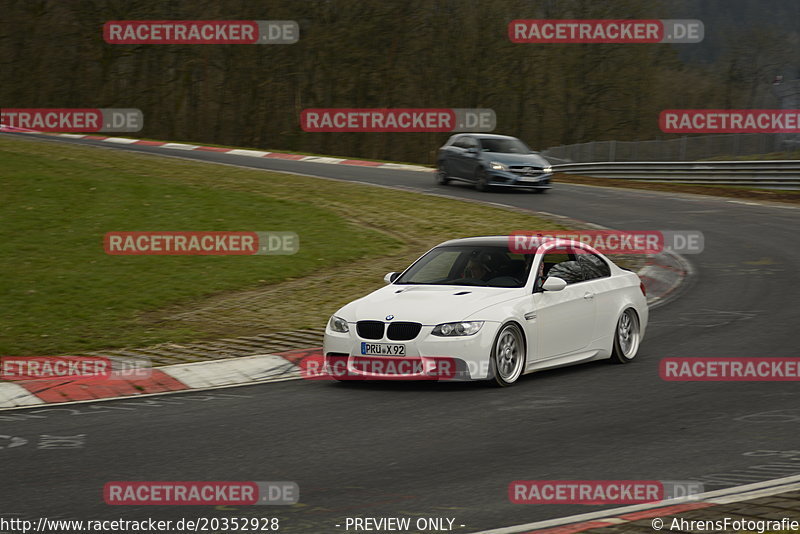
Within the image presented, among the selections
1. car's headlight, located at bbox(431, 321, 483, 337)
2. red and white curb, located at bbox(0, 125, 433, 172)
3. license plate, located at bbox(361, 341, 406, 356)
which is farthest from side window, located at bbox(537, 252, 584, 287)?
red and white curb, located at bbox(0, 125, 433, 172)

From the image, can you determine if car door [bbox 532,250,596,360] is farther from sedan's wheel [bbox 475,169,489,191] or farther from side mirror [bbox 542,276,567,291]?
sedan's wheel [bbox 475,169,489,191]

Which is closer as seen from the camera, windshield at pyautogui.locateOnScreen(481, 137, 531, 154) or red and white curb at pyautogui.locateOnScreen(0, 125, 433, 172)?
windshield at pyautogui.locateOnScreen(481, 137, 531, 154)

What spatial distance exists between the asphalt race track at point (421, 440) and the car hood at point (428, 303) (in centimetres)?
70

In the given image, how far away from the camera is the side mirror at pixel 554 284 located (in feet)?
35.3

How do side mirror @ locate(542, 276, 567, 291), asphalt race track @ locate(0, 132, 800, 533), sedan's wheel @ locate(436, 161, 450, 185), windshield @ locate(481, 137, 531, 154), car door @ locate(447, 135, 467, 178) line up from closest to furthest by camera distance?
asphalt race track @ locate(0, 132, 800, 533), side mirror @ locate(542, 276, 567, 291), windshield @ locate(481, 137, 531, 154), car door @ locate(447, 135, 467, 178), sedan's wheel @ locate(436, 161, 450, 185)

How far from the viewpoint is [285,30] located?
61094 mm

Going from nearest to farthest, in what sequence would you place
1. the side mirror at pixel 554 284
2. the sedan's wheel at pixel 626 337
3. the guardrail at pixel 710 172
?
the side mirror at pixel 554 284 → the sedan's wheel at pixel 626 337 → the guardrail at pixel 710 172

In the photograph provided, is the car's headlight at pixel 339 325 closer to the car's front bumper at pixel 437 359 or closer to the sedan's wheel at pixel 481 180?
the car's front bumper at pixel 437 359

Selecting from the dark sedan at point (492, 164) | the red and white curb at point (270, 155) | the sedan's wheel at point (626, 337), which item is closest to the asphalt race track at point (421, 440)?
the sedan's wheel at point (626, 337)

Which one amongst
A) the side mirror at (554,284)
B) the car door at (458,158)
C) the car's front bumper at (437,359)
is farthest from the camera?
the car door at (458,158)

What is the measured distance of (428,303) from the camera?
10438mm

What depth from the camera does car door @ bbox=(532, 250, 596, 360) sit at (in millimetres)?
10812

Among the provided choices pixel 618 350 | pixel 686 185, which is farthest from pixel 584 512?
pixel 686 185

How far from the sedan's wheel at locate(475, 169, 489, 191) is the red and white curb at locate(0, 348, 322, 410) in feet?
58.8
